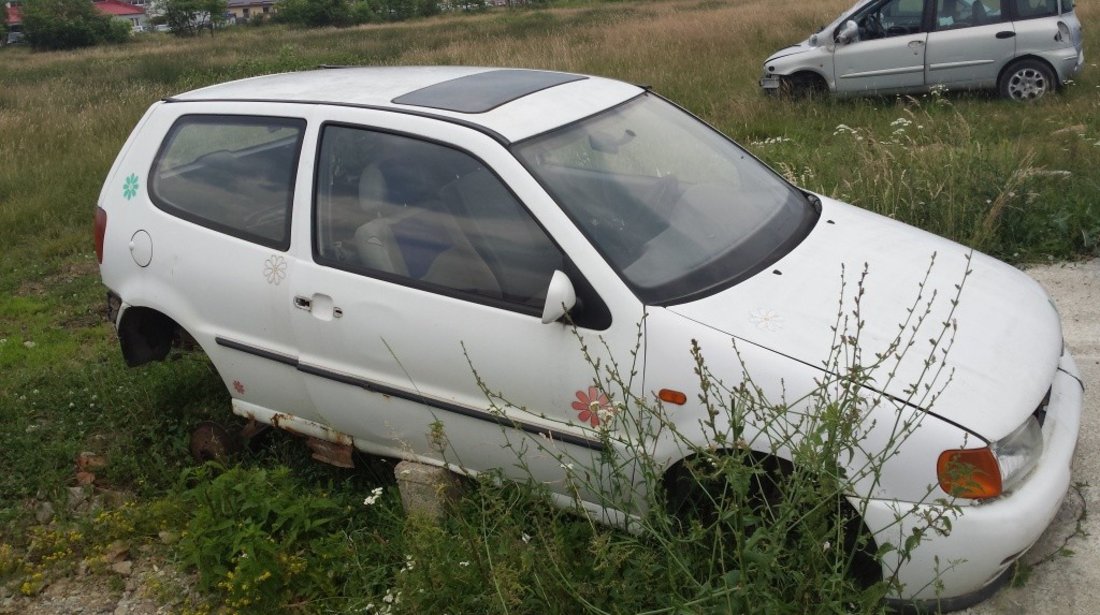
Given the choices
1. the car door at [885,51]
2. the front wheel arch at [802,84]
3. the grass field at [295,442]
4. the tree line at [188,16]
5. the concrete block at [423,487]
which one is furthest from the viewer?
the tree line at [188,16]

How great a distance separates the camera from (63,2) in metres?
64.9

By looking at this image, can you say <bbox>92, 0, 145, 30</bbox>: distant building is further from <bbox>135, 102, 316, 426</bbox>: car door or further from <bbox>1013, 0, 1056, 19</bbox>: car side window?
<bbox>135, 102, 316, 426</bbox>: car door

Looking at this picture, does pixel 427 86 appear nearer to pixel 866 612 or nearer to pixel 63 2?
pixel 866 612

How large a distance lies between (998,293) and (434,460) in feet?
7.49

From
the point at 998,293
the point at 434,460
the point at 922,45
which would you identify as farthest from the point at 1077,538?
the point at 922,45

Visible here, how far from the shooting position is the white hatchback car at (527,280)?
10.5 ft

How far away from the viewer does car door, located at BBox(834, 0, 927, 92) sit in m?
11.7

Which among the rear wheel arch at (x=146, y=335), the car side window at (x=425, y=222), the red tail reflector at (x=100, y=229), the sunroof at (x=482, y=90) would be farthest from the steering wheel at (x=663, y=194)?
the red tail reflector at (x=100, y=229)

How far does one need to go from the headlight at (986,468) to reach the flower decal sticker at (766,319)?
66 cm

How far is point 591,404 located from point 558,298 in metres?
0.36

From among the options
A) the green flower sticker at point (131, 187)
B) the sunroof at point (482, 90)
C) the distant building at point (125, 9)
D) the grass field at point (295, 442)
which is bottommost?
the grass field at point (295, 442)

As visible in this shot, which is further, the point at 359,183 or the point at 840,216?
the point at 840,216

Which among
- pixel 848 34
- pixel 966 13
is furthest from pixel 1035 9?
pixel 848 34

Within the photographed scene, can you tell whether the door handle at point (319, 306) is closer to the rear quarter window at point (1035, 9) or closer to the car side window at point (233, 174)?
the car side window at point (233, 174)
